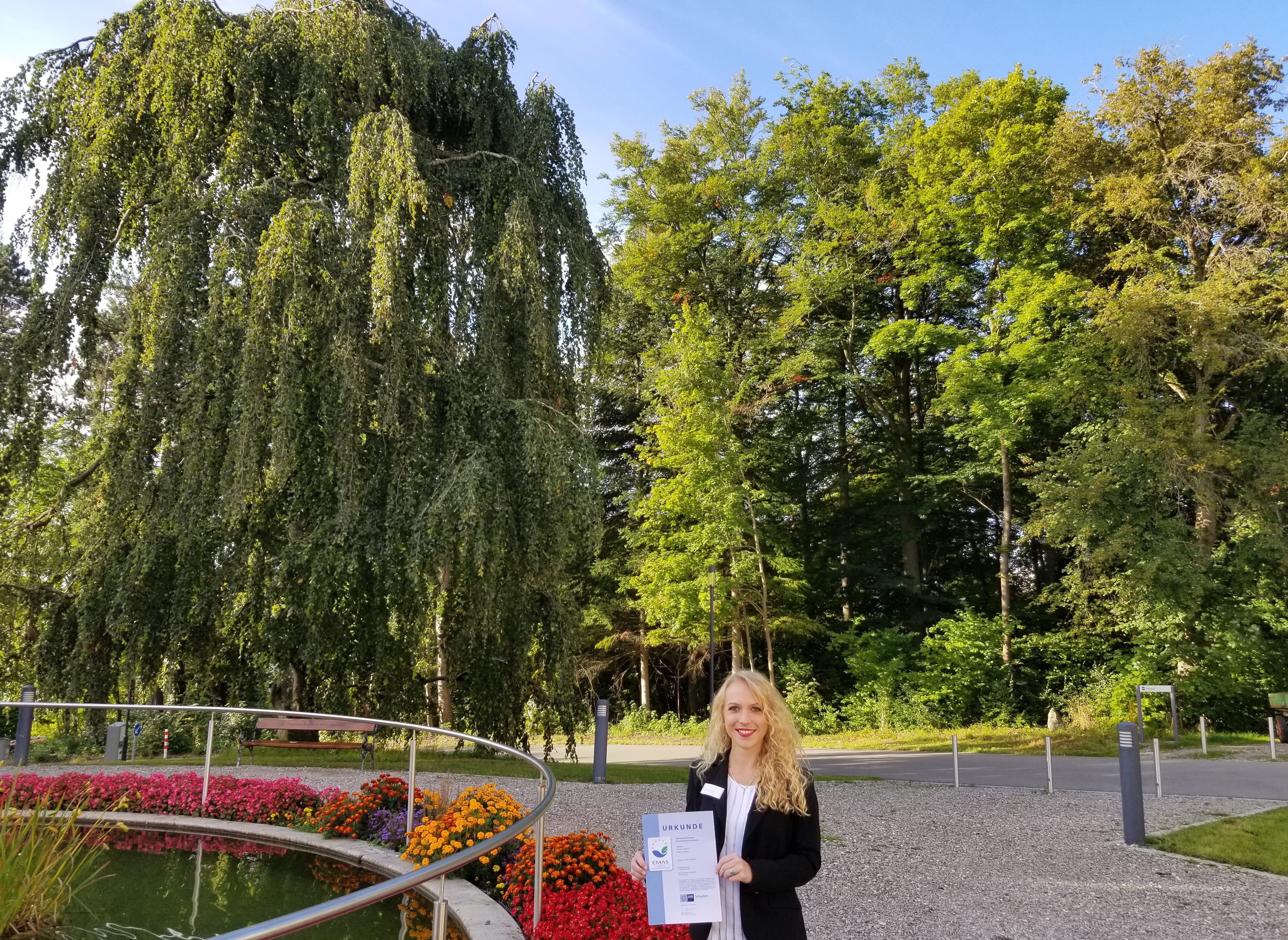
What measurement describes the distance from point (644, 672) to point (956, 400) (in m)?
12.6

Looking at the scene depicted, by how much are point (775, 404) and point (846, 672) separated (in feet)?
28.5

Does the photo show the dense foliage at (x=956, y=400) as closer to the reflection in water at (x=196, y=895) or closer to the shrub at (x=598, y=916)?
the reflection in water at (x=196, y=895)

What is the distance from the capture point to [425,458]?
33.1 ft

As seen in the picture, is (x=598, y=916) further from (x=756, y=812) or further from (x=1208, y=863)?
(x=1208, y=863)

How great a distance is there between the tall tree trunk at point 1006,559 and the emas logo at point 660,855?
75.1 ft

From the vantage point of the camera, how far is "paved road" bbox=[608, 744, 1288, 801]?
464 inches

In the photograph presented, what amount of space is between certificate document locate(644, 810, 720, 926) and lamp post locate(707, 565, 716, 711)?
19100mm

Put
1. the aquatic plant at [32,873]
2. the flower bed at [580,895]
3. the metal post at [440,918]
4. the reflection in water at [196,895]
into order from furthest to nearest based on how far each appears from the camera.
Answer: the reflection in water at [196,895] → the flower bed at [580,895] → the aquatic plant at [32,873] → the metal post at [440,918]

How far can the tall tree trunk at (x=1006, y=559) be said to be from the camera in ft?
76.7

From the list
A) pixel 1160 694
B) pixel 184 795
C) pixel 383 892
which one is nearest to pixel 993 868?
pixel 383 892

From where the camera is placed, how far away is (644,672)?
93.1ft

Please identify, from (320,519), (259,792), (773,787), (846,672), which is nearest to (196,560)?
(320,519)

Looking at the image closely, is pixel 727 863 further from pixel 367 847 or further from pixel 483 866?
pixel 367 847

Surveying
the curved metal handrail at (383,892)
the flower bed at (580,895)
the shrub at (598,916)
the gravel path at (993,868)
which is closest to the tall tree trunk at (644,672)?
the gravel path at (993,868)
